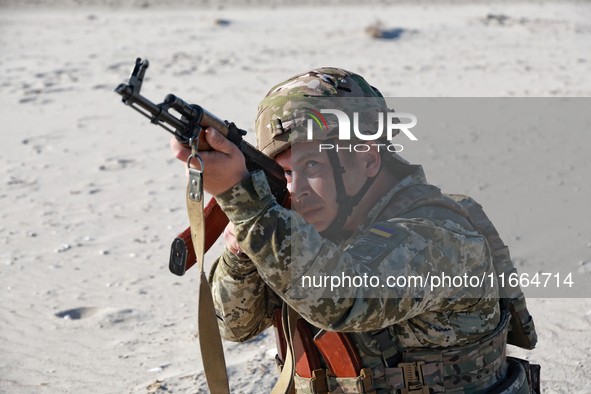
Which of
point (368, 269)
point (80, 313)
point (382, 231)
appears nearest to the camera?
point (368, 269)

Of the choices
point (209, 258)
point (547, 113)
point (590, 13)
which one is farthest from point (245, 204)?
point (590, 13)

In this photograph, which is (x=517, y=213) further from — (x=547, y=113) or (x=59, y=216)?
(x=59, y=216)

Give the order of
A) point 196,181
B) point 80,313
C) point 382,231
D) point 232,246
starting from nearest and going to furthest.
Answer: point 196,181 < point 382,231 < point 232,246 < point 80,313

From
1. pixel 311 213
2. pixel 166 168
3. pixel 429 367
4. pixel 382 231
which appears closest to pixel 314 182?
pixel 311 213

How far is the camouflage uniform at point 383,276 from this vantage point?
1.92 meters

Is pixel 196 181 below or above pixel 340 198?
above

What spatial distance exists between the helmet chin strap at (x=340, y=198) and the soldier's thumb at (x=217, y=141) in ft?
2.32

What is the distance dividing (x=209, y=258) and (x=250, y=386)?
2.16 metres

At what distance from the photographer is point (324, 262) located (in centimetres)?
193

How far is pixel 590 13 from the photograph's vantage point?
18.5 metres

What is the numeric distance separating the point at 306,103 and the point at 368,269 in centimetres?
99

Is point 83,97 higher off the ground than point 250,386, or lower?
higher

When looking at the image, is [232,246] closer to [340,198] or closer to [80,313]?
[340,198]

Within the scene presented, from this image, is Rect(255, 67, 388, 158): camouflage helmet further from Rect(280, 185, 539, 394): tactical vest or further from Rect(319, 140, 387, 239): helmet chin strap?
Rect(280, 185, 539, 394): tactical vest
